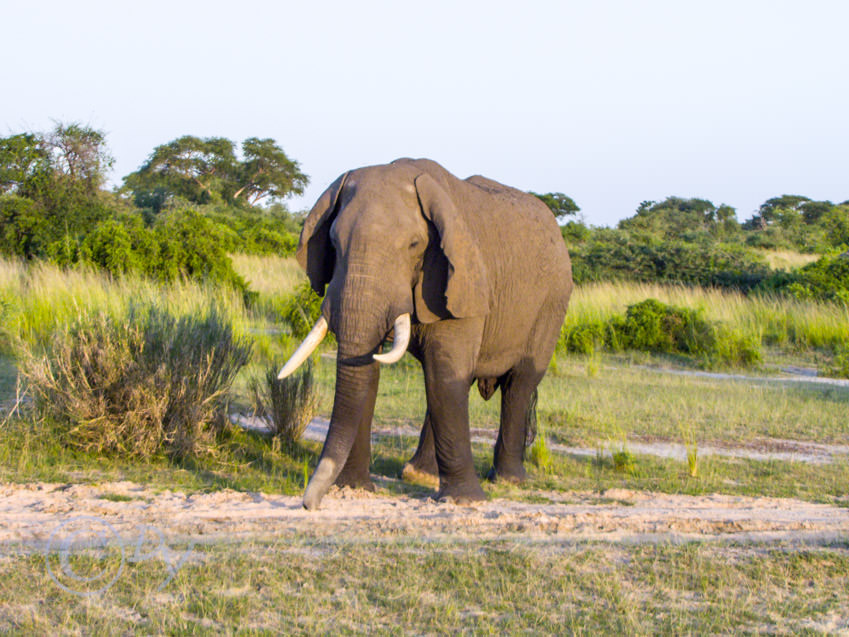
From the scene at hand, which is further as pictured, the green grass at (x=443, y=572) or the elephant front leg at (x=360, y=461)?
the elephant front leg at (x=360, y=461)

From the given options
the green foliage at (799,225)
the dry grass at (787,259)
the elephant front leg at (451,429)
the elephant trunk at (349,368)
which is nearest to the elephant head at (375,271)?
the elephant trunk at (349,368)

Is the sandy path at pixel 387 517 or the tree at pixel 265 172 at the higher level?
the tree at pixel 265 172

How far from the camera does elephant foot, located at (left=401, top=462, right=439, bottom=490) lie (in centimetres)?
784

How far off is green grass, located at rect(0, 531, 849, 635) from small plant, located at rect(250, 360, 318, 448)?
335 centimetres

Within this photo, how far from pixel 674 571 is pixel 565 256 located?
3.88 meters

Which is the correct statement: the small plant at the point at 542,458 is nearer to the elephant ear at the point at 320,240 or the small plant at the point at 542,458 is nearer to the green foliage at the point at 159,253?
the elephant ear at the point at 320,240

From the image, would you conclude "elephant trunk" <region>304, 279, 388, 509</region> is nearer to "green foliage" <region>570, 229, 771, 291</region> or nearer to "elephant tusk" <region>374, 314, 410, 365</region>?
"elephant tusk" <region>374, 314, 410, 365</region>

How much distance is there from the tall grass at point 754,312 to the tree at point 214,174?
2889 centimetres

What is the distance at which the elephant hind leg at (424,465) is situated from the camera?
788cm

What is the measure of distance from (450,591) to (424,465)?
3.30 m

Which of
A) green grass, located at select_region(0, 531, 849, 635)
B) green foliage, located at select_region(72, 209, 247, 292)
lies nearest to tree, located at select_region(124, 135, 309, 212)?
green foliage, located at select_region(72, 209, 247, 292)

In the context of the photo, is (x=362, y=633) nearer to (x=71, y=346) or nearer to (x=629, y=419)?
(x=71, y=346)

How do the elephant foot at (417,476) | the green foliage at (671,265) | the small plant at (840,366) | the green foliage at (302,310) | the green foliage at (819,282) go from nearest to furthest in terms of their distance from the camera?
the elephant foot at (417,476) < the small plant at (840,366) < the green foliage at (302,310) < the green foliage at (819,282) < the green foliage at (671,265)

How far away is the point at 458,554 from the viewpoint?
17.3 ft
